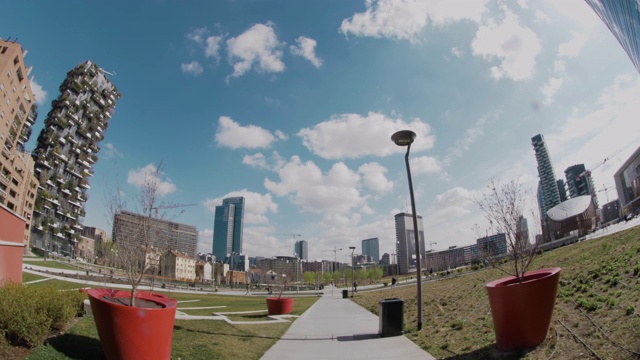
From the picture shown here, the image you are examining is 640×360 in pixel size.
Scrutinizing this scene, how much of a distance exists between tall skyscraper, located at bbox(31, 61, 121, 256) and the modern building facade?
384 ft

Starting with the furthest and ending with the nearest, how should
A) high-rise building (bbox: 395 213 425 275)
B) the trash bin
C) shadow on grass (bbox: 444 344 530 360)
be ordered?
high-rise building (bbox: 395 213 425 275) → the trash bin → shadow on grass (bbox: 444 344 530 360)

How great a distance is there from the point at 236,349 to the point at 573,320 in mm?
6911

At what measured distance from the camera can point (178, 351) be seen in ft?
23.4

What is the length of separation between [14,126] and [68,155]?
2340 centimetres

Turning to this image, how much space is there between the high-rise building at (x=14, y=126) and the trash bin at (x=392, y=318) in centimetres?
5920

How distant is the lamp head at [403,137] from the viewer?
11555mm

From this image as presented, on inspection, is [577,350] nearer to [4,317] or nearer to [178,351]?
[178,351]

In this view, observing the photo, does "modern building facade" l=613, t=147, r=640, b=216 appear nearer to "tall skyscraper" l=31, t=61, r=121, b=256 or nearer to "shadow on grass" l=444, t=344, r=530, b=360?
"shadow on grass" l=444, t=344, r=530, b=360

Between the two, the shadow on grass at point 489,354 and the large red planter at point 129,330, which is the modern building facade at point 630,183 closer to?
the shadow on grass at point 489,354

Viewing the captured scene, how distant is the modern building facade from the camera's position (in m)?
70.8

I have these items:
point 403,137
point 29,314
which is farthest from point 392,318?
point 29,314

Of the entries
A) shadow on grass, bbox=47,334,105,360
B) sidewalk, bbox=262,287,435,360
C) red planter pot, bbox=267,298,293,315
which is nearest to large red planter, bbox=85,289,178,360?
shadow on grass, bbox=47,334,105,360

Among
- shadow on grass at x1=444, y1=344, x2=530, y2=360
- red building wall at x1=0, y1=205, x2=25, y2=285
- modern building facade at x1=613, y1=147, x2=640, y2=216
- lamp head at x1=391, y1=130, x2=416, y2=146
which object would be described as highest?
modern building facade at x1=613, y1=147, x2=640, y2=216

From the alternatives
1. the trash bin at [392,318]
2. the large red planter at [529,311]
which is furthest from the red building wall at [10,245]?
the large red planter at [529,311]
